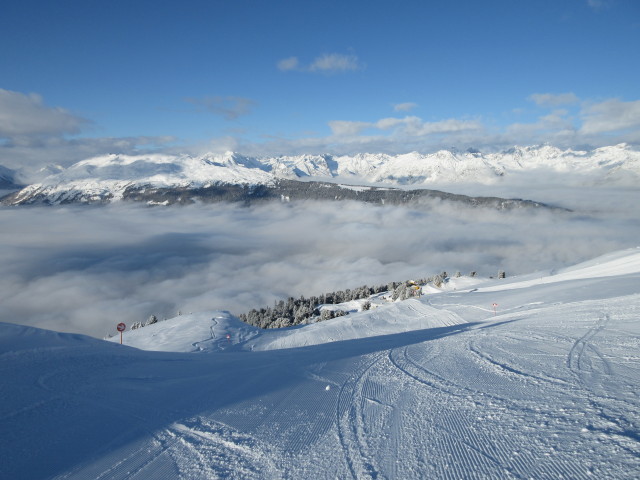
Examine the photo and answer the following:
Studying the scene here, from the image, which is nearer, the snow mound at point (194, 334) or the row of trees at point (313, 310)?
the snow mound at point (194, 334)

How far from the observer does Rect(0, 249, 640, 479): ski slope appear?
16.4 feet

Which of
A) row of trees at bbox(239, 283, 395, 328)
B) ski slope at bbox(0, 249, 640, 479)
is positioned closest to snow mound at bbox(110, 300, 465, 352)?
ski slope at bbox(0, 249, 640, 479)

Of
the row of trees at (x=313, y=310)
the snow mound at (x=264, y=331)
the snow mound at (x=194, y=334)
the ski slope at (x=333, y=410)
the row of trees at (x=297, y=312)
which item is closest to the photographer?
the ski slope at (x=333, y=410)

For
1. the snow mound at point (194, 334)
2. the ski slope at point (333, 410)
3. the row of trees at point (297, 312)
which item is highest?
the ski slope at point (333, 410)

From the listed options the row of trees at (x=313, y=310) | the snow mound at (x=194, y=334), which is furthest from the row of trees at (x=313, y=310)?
the snow mound at (x=194, y=334)

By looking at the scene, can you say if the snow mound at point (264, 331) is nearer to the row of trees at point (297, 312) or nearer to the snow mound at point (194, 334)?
the snow mound at point (194, 334)

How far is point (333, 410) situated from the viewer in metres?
6.92

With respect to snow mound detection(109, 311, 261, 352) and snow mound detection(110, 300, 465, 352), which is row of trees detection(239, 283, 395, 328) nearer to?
snow mound detection(110, 300, 465, 352)

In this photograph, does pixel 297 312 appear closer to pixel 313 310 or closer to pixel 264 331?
pixel 313 310

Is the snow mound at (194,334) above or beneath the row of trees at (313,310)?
above

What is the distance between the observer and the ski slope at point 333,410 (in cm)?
499

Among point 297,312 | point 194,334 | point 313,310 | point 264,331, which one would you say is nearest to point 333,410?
point 194,334

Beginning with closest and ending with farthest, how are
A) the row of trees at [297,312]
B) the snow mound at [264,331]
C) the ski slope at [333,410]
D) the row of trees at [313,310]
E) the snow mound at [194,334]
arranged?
the ski slope at [333,410] → the snow mound at [264,331] → the snow mound at [194,334] → the row of trees at [313,310] → the row of trees at [297,312]

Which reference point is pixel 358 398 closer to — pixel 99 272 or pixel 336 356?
pixel 336 356
